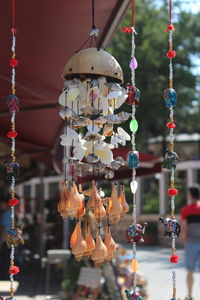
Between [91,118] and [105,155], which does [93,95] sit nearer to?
[91,118]

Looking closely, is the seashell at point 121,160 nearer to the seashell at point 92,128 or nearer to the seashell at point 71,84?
the seashell at point 92,128

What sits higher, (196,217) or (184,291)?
(196,217)

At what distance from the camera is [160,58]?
1612 cm

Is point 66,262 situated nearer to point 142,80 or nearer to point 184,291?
point 184,291

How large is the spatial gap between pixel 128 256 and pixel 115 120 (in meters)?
4.53

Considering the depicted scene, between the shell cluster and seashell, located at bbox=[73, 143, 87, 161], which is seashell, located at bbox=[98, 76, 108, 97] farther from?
seashell, located at bbox=[73, 143, 87, 161]

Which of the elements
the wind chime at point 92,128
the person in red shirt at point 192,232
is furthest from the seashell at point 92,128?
the person in red shirt at point 192,232

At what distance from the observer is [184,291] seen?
7.05 m

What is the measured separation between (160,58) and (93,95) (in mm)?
14903

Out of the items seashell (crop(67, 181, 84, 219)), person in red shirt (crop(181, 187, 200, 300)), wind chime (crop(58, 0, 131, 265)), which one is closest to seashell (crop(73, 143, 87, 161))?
wind chime (crop(58, 0, 131, 265))

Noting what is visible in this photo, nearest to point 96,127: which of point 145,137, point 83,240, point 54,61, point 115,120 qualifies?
point 115,120

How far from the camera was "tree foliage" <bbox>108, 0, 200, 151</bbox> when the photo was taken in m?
15.8

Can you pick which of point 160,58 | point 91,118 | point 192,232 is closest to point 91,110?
point 91,118

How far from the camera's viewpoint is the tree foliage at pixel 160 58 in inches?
622
